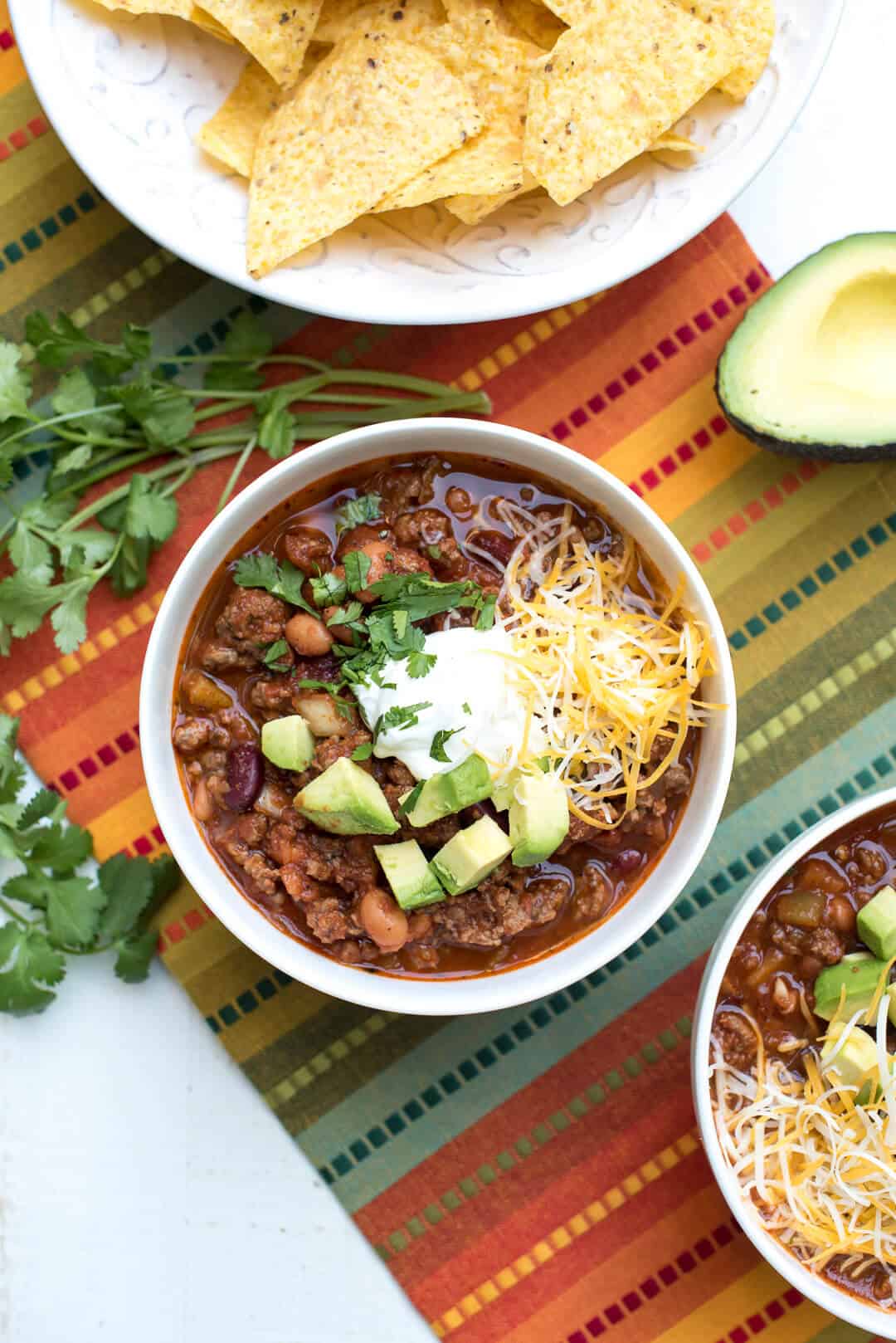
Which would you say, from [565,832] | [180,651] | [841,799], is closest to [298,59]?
[180,651]

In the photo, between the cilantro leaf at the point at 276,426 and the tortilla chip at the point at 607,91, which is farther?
the cilantro leaf at the point at 276,426

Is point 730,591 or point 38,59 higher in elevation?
point 38,59

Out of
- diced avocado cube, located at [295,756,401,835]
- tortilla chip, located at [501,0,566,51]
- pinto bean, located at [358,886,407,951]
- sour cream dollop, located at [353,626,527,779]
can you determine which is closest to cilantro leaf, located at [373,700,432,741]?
sour cream dollop, located at [353,626,527,779]

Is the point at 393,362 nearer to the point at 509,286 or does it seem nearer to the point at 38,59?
the point at 509,286

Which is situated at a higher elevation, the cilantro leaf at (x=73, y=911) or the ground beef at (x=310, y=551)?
the ground beef at (x=310, y=551)

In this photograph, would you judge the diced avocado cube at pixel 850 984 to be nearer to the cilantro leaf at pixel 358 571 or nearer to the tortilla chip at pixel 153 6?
the cilantro leaf at pixel 358 571

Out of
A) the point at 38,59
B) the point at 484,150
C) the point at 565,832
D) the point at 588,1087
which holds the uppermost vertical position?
the point at 38,59

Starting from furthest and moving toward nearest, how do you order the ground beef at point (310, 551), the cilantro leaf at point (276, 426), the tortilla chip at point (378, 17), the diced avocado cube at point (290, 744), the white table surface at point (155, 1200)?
the white table surface at point (155, 1200) → the cilantro leaf at point (276, 426) → the tortilla chip at point (378, 17) → the ground beef at point (310, 551) → the diced avocado cube at point (290, 744)

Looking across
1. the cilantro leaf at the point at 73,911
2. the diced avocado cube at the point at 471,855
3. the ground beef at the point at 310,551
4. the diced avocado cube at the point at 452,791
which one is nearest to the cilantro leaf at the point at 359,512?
the ground beef at the point at 310,551
